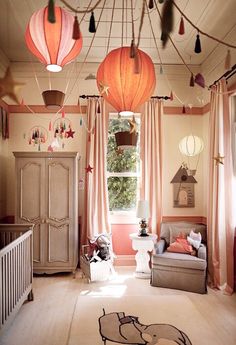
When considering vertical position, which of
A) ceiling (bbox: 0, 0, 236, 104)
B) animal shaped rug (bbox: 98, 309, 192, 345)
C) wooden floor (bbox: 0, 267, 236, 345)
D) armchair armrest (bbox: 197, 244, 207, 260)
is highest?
ceiling (bbox: 0, 0, 236, 104)

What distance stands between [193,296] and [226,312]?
1.56ft

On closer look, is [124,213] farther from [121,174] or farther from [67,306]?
[67,306]

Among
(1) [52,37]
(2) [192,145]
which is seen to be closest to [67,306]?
(1) [52,37]

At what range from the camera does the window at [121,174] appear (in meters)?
4.78

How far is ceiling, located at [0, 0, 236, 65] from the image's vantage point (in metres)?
3.20

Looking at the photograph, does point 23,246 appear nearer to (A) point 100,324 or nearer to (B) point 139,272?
(A) point 100,324

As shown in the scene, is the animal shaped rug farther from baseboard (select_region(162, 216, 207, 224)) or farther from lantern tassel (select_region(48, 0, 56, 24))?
lantern tassel (select_region(48, 0, 56, 24))

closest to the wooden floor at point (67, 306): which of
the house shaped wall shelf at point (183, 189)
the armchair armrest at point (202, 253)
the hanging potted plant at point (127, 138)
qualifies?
→ the armchair armrest at point (202, 253)

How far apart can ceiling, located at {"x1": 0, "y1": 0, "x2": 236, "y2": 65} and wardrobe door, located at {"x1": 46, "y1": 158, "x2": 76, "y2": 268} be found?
162cm

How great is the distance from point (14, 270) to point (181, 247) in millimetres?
2107

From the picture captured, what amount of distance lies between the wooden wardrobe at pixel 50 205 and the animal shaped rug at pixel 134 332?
1482 millimetres

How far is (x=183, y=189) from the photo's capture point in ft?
15.6

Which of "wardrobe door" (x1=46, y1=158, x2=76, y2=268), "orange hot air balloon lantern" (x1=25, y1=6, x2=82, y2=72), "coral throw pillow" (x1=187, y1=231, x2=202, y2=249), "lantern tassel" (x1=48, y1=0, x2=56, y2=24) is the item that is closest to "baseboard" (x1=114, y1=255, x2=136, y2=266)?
"wardrobe door" (x1=46, y1=158, x2=76, y2=268)

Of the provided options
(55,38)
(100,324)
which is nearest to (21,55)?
(55,38)
